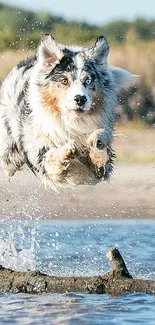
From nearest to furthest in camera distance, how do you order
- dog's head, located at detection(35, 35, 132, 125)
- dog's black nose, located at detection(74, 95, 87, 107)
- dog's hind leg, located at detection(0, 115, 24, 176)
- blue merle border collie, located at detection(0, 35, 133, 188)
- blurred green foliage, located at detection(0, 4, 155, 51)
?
dog's black nose, located at detection(74, 95, 87, 107)
dog's head, located at detection(35, 35, 132, 125)
blue merle border collie, located at detection(0, 35, 133, 188)
dog's hind leg, located at detection(0, 115, 24, 176)
blurred green foliage, located at detection(0, 4, 155, 51)

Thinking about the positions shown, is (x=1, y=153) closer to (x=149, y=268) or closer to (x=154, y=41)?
(x=149, y=268)

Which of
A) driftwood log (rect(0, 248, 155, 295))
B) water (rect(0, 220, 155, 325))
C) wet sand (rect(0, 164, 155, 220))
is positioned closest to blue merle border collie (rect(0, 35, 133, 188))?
driftwood log (rect(0, 248, 155, 295))

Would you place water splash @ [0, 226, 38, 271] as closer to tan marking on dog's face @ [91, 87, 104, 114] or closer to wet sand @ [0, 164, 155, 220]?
tan marking on dog's face @ [91, 87, 104, 114]

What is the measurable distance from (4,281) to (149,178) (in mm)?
8046

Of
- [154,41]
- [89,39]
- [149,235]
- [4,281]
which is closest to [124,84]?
[4,281]

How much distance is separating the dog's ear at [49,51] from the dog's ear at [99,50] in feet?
0.89

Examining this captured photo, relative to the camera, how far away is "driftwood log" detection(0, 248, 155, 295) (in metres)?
9.34

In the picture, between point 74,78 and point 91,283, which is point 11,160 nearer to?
point 74,78

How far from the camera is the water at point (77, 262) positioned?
978 centimetres

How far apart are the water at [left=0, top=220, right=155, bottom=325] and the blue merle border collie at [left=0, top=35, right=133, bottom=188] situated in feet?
3.50

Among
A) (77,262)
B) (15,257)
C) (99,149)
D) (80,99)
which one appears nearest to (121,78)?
(99,149)

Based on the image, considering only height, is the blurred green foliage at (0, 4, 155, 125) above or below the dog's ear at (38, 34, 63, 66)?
above

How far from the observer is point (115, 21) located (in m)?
20.4

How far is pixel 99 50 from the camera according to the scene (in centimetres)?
1020
